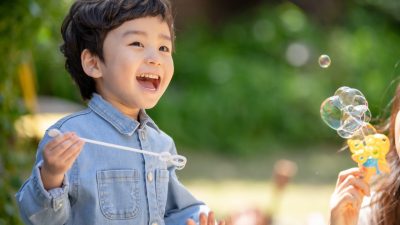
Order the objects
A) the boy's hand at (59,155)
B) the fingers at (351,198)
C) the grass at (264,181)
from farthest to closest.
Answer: the grass at (264,181), the fingers at (351,198), the boy's hand at (59,155)

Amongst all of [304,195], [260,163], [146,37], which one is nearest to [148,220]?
[146,37]

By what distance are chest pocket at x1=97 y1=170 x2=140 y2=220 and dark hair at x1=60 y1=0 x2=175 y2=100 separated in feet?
1.02

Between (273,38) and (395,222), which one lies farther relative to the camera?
(273,38)

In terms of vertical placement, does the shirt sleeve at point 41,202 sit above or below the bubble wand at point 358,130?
below

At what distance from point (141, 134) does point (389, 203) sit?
3.14 feet

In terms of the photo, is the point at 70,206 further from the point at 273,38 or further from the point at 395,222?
the point at 273,38

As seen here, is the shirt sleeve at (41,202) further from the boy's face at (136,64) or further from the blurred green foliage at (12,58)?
the blurred green foliage at (12,58)

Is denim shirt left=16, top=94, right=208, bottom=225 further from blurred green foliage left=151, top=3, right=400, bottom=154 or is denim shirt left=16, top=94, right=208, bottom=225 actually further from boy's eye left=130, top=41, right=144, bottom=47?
blurred green foliage left=151, top=3, right=400, bottom=154

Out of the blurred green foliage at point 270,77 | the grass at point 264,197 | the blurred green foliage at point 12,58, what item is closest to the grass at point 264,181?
the grass at point 264,197

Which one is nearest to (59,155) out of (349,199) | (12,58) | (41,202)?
(41,202)

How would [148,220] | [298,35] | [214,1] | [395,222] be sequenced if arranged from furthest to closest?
[214,1] → [298,35] → [395,222] → [148,220]

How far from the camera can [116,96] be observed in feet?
8.34

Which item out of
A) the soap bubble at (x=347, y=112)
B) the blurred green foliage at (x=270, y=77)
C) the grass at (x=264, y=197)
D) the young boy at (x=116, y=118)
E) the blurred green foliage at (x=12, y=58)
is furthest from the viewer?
the blurred green foliage at (x=270, y=77)

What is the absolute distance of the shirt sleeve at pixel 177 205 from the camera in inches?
105
